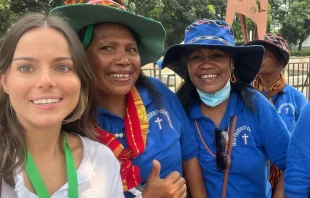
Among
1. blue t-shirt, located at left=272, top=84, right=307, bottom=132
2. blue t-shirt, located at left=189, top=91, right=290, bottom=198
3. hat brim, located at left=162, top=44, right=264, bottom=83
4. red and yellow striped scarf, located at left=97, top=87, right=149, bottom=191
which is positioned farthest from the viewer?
blue t-shirt, located at left=272, top=84, right=307, bottom=132

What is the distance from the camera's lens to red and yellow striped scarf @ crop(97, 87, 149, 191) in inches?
72.1

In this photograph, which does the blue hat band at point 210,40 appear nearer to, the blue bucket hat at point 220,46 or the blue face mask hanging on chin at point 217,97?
the blue bucket hat at point 220,46

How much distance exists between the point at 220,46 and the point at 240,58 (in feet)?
0.98

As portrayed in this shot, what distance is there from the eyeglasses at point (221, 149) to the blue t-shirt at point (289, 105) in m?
1.39

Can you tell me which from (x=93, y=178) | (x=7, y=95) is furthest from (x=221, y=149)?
(x=7, y=95)

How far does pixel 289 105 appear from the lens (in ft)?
11.2

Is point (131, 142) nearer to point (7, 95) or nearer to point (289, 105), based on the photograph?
point (7, 95)

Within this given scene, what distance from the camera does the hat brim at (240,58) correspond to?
2.25 m

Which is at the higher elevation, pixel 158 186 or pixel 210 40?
pixel 210 40

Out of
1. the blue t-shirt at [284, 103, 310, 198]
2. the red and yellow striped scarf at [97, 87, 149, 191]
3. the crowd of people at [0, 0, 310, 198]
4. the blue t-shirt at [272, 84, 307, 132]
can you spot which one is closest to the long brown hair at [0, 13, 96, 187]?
the crowd of people at [0, 0, 310, 198]

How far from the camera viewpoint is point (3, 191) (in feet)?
A: 4.32

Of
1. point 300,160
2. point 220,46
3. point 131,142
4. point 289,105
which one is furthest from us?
point 289,105

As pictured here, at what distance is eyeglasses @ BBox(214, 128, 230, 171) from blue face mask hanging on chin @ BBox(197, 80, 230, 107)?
199 mm

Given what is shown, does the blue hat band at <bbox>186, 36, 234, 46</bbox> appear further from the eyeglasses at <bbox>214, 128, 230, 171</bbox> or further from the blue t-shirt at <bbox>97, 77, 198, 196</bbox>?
the eyeglasses at <bbox>214, 128, 230, 171</bbox>
